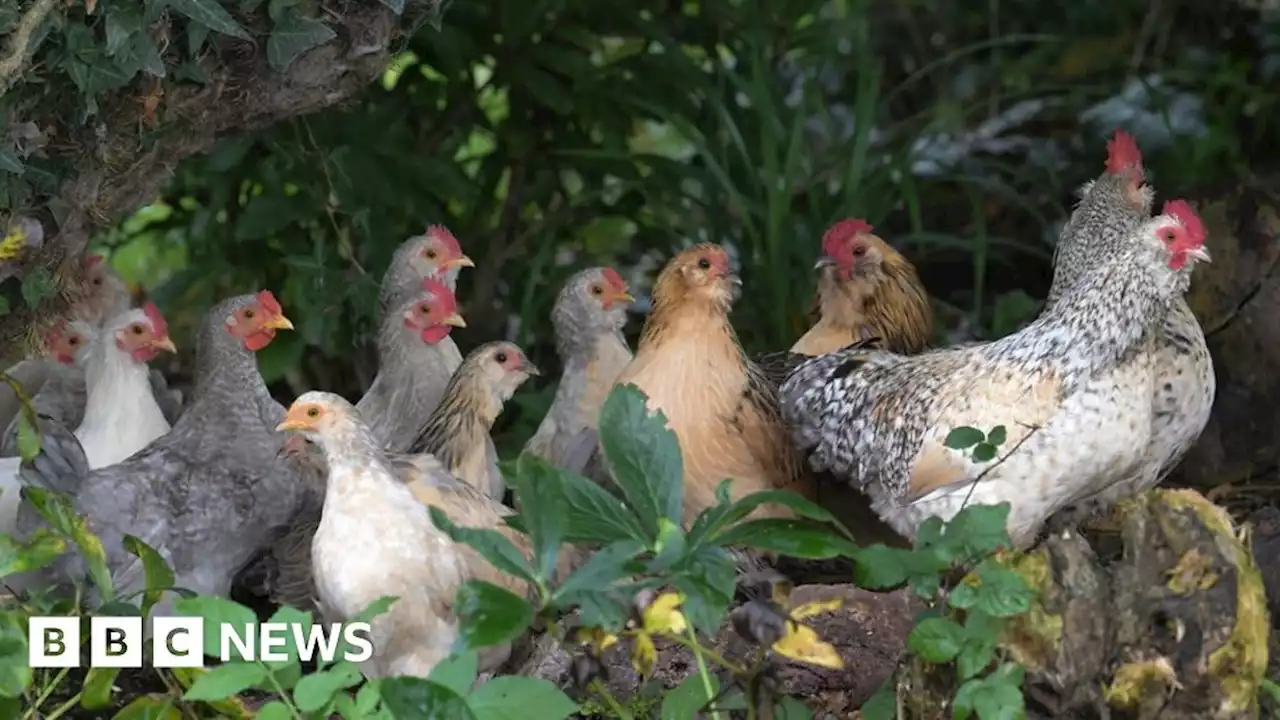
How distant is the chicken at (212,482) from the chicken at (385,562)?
504 mm

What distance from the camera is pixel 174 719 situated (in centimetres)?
273

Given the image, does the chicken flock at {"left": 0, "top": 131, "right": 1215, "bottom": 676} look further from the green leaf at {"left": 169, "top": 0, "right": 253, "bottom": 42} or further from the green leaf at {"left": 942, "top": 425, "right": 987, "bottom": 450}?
the green leaf at {"left": 169, "top": 0, "right": 253, "bottom": 42}

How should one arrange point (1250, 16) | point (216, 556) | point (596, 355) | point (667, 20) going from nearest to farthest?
point (216, 556), point (596, 355), point (667, 20), point (1250, 16)

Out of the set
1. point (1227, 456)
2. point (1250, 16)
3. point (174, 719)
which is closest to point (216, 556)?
point (174, 719)

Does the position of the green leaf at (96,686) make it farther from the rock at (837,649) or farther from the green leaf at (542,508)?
the green leaf at (542,508)

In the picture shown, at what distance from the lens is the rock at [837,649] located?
313 centimetres

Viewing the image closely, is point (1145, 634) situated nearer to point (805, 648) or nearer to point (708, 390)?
point (805, 648)

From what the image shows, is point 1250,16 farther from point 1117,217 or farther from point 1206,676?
point 1206,676

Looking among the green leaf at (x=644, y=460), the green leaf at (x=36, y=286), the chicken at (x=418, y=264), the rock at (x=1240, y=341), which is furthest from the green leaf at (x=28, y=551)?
the rock at (x=1240, y=341)

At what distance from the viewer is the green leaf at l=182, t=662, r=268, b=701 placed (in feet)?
7.99

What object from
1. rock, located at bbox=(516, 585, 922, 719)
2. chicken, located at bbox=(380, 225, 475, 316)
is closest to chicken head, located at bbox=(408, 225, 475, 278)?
chicken, located at bbox=(380, 225, 475, 316)

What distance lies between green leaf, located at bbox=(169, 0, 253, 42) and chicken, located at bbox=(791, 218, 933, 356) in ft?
6.09

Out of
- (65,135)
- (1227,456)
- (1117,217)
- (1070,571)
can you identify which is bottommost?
(1227,456)

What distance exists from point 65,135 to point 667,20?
2.63 metres
